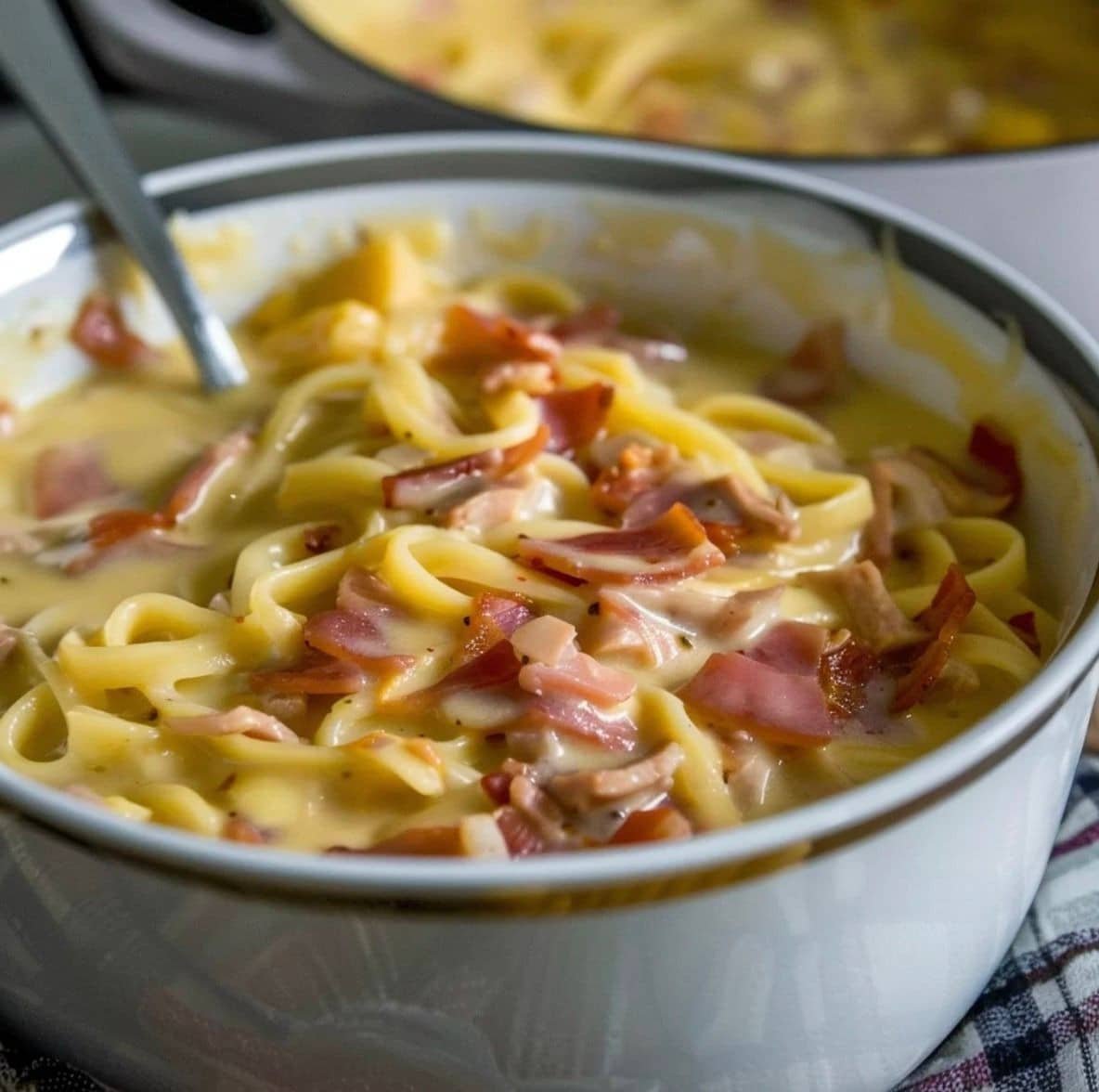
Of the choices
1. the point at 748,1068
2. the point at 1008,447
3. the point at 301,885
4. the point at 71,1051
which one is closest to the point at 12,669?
the point at 71,1051

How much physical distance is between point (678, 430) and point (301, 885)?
1.18 m

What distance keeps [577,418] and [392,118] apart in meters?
0.98

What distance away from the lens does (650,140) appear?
8.93 feet

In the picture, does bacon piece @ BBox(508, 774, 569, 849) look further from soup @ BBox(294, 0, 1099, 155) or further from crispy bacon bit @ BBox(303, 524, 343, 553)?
soup @ BBox(294, 0, 1099, 155)

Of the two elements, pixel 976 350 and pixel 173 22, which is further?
pixel 173 22

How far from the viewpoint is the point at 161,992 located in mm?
1427

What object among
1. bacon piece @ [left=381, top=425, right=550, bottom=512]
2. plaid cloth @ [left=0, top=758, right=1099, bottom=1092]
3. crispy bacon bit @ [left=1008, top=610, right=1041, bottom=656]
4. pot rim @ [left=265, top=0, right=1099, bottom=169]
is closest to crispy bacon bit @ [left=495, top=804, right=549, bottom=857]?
plaid cloth @ [left=0, top=758, right=1099, bottom=1092]

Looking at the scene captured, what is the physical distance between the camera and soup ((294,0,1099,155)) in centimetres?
372

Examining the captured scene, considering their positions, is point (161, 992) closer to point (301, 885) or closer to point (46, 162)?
point (301, 885)

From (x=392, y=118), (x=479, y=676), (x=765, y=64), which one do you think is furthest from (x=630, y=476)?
(x=765, y=64)

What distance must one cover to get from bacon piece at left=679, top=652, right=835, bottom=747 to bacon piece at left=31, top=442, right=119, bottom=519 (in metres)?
0.97

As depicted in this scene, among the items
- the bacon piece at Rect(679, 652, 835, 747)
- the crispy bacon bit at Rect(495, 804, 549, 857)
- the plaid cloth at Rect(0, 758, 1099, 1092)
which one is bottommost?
the plaid cloth at Rect(0, 758, 1099, 1092)

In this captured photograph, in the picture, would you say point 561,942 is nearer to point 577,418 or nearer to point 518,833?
point 518,833

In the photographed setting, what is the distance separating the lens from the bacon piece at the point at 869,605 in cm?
194
